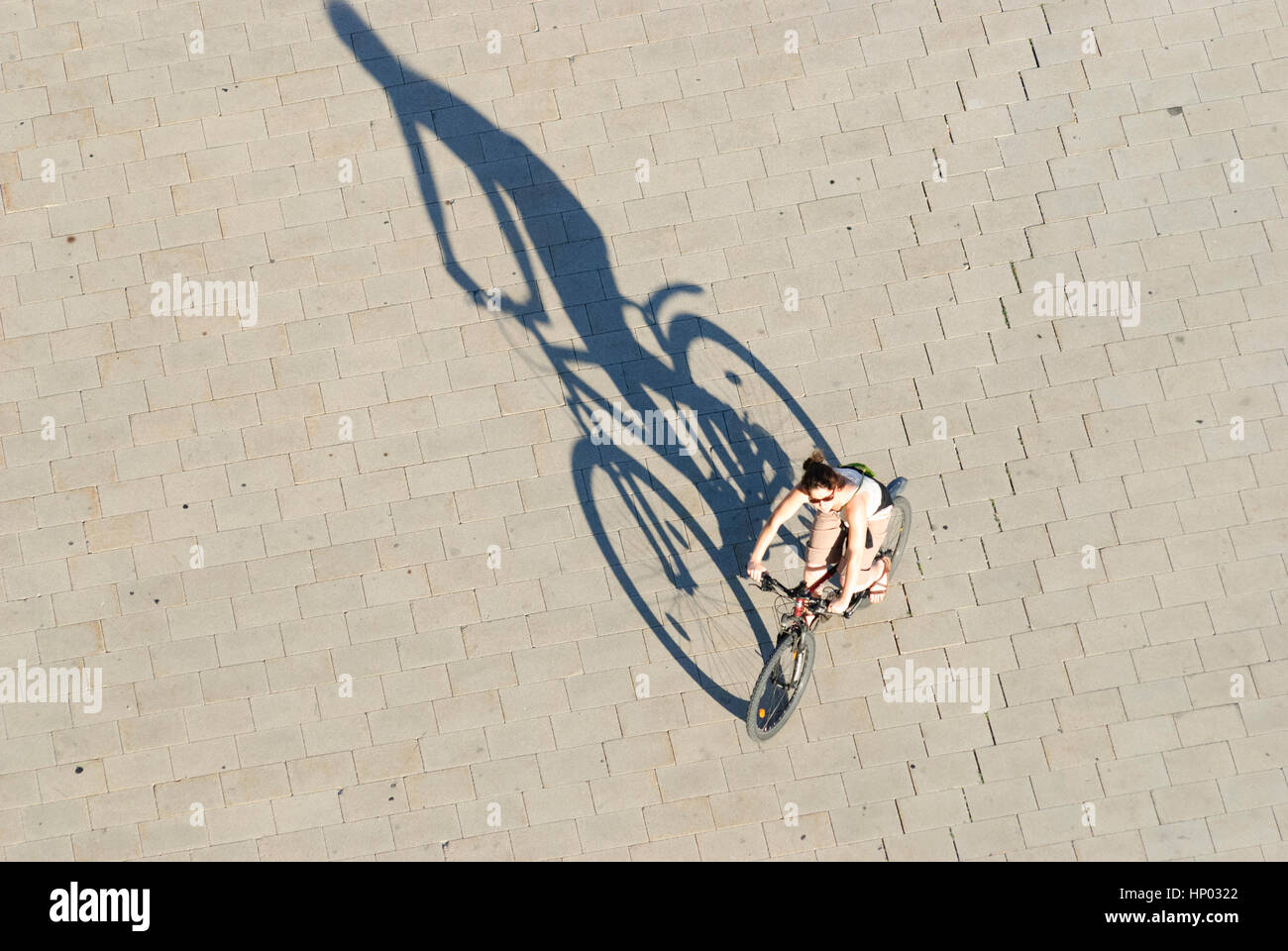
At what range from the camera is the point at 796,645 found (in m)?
7.98

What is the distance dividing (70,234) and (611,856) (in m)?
7.05

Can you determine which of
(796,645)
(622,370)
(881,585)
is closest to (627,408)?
(622,370)

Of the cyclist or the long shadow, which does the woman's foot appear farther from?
the long shadow

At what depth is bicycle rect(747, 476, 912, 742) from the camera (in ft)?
25.3

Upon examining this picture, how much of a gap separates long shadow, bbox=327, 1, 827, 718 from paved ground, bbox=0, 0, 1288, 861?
1.5 inches

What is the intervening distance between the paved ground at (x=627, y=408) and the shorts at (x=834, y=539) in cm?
99

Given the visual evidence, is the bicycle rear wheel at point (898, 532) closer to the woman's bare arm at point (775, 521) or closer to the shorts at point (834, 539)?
the shorts at point (834, 539)

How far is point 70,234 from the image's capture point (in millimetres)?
9031

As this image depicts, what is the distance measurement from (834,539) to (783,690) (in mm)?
1409

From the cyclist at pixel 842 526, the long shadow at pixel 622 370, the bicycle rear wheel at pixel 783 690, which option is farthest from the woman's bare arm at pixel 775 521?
the long shadow at pixel 622 370

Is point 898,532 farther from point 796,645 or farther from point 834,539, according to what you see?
point 796,645

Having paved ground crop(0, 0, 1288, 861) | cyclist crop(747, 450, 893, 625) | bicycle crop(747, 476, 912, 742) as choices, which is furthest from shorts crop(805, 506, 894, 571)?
paved ground crop(0, 0, 1288, 861)

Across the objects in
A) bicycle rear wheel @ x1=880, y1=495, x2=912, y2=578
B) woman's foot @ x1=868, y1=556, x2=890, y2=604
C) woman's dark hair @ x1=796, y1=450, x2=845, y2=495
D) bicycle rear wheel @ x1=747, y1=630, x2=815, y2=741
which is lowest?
bicycle rear wheel @ x1=747, y1=630, x2=815, y2=741
